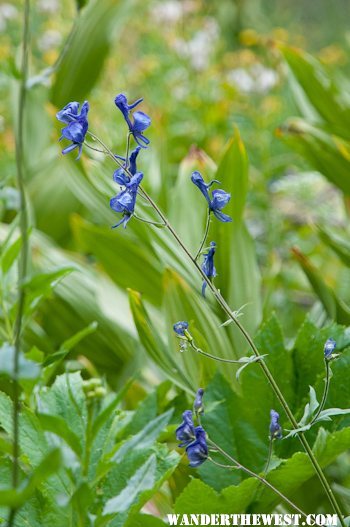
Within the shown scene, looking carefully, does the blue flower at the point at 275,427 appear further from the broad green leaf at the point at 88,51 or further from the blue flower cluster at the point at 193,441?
the broad green leaf at the point at 88,51

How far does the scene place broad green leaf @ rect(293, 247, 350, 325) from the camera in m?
1.27

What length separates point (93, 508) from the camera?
0.90 m

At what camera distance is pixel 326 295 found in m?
1.31

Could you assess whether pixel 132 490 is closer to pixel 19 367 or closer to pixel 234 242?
pixel 19 367

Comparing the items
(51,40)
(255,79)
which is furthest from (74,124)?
(51,40)

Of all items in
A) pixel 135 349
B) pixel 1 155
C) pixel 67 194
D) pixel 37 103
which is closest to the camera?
pixel 135 349

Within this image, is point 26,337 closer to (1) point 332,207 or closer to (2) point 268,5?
(1) point 332,207

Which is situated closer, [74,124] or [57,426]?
[57,426]

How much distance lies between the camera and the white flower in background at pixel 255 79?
10.7 ft

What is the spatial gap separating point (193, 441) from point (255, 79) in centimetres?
279

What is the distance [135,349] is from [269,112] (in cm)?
212

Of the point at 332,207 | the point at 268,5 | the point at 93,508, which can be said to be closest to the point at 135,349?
the point at 93,508

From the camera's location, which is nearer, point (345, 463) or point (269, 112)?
point (345, 463)

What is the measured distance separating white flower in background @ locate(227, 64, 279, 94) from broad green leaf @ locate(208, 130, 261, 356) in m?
1.95
